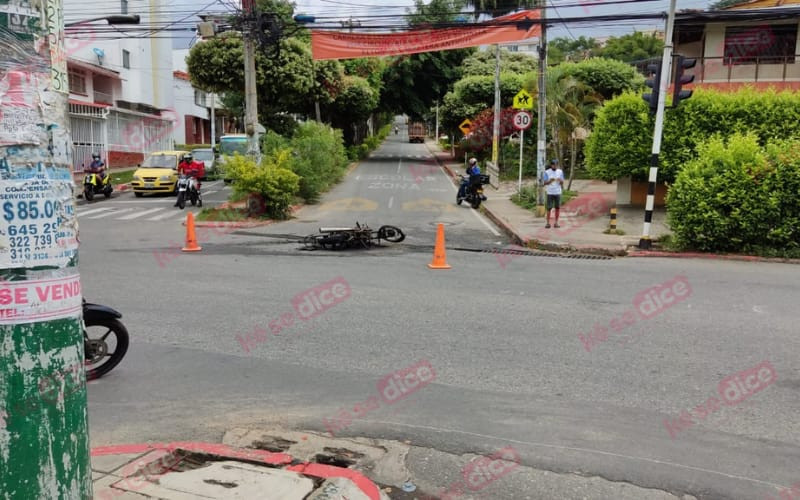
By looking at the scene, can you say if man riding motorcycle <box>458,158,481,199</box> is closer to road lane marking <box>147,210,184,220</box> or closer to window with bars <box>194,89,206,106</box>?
road lane marking <box>147,210,184,220</box>

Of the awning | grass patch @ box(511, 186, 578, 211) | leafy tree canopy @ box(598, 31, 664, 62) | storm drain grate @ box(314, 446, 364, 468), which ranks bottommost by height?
storm drain grate @ box(314, 446, 364, 468)

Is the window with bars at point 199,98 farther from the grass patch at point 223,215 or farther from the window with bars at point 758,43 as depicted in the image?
the window with bars at point 758,43

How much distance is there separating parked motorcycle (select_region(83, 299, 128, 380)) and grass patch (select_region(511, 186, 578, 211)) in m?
16.7

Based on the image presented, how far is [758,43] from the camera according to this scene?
88.5 ft

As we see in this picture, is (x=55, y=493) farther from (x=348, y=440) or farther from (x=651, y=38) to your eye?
(x=651, y=38)

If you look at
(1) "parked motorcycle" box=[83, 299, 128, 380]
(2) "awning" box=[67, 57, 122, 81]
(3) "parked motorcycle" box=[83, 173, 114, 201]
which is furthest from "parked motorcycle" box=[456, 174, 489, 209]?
(2) "awning" box=[67, 57, 122, 81]

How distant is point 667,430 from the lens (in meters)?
4.80

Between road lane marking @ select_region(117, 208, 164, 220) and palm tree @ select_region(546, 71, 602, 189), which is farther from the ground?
palm tree @ select_region(546, 71, 602, 189)

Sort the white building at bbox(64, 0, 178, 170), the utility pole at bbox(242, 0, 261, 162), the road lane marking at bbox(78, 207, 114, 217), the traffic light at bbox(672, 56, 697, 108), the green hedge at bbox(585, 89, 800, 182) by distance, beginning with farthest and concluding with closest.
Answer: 1. the white building at bbox(64, 0, 178, 170)
2. the road lane marking at bbox(78, 207, 114, 217)
3. the utility pole at bbox(242, 0, 261, 162)
4. the green hedge at bbox(585, 89, 800, 182)
5. the traffic light at bbox(672, 56, 697, 108)

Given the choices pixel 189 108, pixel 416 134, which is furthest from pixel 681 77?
pixel 416 134

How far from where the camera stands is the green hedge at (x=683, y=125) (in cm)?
1642

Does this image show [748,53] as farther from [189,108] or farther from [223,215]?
[189,108]

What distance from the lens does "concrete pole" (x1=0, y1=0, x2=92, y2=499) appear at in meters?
2.37

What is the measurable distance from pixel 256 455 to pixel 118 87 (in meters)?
40.3
